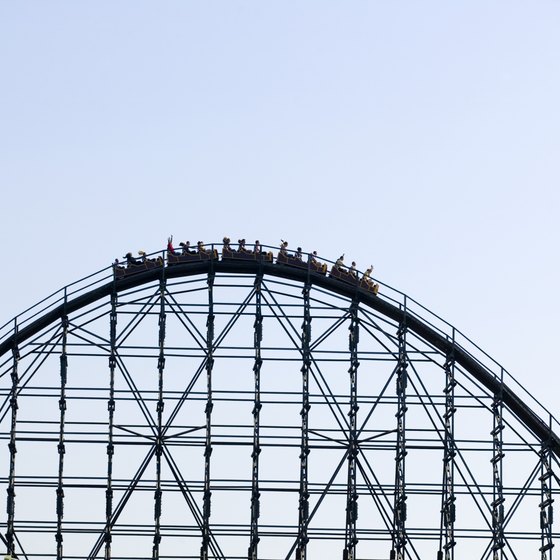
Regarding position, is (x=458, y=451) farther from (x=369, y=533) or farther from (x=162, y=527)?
(x=162, y=527)

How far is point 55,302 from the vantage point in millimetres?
66562

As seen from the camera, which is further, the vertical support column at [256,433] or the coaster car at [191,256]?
the coaster car at [191,256]

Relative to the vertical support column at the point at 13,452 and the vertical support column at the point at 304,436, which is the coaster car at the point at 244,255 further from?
the vertical support column at the point at 13,452

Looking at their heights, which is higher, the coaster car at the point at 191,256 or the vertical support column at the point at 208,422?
the coaster car at the point at 191,256

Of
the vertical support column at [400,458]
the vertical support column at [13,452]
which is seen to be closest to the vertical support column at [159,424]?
the vertical support column at [13,452]

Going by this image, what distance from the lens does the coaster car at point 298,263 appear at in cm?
6750

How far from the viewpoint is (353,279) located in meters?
67.6

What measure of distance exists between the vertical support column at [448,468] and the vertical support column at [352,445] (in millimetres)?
2180

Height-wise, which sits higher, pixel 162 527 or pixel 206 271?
pixel 206 271

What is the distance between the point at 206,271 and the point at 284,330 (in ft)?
8.06

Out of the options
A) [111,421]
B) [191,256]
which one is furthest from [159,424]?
[191,256]

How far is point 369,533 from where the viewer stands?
65.8m

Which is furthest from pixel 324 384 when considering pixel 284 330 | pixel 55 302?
pixel 55 302

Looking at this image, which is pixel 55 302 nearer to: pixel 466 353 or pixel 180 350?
pixel 180 350
